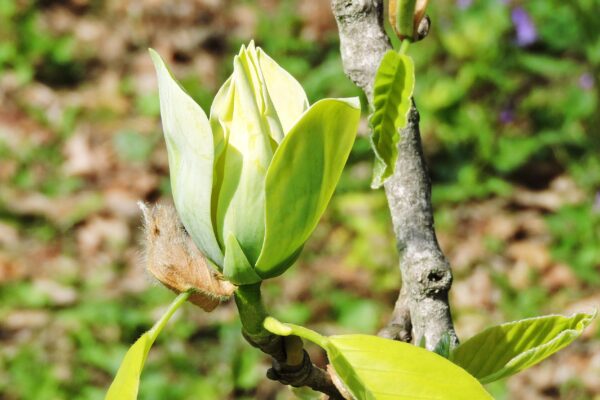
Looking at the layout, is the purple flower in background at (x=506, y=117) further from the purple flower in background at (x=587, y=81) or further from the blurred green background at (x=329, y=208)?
the purple flower in background at (x=587, y=81)

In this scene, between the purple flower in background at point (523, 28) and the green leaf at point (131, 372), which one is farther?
the purple flower in background at point (523, 28)

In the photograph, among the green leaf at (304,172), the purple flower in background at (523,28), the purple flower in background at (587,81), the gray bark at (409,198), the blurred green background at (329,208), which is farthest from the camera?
the purple flower in background at (523,28)

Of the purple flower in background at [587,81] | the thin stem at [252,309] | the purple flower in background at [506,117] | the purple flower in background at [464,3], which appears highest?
the purple flower in background at [464,3]

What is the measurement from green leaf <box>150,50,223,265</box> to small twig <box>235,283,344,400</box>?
1.2 inches

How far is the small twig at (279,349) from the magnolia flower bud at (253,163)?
2cm

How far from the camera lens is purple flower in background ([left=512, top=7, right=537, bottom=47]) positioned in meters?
3.03

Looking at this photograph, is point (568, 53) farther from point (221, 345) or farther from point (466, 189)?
point (221, 345)

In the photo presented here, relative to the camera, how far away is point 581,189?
2.76 meters

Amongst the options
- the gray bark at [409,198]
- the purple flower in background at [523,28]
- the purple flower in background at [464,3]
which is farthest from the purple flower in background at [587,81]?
the gray bark at [409,198]

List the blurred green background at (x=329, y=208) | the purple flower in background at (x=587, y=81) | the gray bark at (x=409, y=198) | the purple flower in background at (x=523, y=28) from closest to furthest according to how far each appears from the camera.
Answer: the gray bark at (x=409, y=198) < the blurred green background at (x=329, y=208) < the purple flower in background at (x=587, y=81) < the purple flower in background at (x=523, y=28)

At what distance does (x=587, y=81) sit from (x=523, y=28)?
277 mm

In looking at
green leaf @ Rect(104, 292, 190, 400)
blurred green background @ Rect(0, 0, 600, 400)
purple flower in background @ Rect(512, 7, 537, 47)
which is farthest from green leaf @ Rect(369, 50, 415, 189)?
purple flower in background @ Rect(512, 7, 537, 47)

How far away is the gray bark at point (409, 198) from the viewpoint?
0.55m

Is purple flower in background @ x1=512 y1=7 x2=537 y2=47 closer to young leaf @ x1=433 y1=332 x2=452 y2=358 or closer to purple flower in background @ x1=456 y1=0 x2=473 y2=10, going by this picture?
purple flower in background @ x1=456 y1=0 x2=473 y2=10
